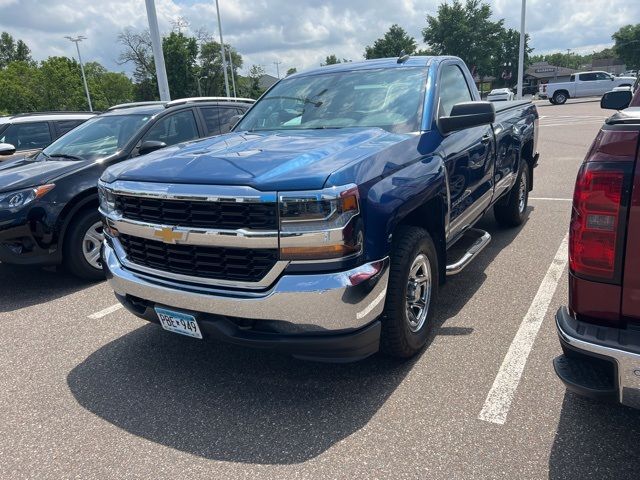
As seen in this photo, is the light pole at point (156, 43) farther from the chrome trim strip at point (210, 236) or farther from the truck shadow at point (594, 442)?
the truck shadow at point (594, 442)

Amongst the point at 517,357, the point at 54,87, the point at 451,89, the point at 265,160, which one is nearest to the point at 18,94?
the point at 54,87

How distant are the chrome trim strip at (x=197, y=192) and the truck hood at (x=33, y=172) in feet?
7.72

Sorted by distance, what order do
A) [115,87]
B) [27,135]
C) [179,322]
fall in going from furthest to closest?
[115,87] → [27,135] → [179,322]

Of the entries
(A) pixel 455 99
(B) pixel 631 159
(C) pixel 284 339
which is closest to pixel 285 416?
(C) pixel 284 339

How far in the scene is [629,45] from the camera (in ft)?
261

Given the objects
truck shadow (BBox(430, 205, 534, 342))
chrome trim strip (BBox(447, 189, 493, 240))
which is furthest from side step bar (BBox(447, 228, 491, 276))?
truck shadow (BBox(430, 205, 534, 342))

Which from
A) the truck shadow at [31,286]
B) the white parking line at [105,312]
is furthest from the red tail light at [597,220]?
the truck shadow at [31,286]

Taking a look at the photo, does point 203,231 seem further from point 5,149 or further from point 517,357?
point 5,149

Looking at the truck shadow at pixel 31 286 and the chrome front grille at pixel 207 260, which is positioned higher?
the chrome front grille at pixel 207 260

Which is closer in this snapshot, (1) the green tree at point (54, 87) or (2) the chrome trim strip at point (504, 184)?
(2) the chrome trim strip at point (504, 184)

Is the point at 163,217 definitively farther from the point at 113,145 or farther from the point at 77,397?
the point at 113,145

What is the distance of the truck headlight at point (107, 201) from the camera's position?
313 cm

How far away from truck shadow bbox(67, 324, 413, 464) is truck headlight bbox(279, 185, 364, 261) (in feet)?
3.11

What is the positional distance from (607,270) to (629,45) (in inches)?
3800
